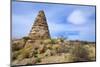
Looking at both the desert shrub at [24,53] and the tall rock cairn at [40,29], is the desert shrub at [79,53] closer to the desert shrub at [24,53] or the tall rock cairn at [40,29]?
the tall rock cairn at [40,29]

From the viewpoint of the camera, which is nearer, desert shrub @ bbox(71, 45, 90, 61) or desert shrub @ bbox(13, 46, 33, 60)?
desert shrub @ bbox(13, 46, 33, 60)

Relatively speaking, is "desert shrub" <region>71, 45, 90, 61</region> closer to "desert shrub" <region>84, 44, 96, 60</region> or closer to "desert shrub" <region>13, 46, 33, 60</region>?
"desert shrub" <region>84, 44, 96, 60</region>

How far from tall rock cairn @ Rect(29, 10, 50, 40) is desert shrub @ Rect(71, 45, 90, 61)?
429 millimetres

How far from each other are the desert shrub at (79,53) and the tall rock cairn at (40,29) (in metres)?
0.43

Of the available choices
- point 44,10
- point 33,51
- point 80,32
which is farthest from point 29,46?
point 80,32

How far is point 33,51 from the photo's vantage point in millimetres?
2637

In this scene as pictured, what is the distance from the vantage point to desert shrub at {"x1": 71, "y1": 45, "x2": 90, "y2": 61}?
9.33 feet

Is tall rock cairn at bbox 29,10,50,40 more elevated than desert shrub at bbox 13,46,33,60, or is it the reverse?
tall rock cairn at bbox 29,10,50,40

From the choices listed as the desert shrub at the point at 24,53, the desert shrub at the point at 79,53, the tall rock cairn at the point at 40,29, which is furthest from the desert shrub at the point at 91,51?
the desert shrub at the point at 24,53

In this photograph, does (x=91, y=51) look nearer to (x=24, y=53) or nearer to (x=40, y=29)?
(x=40, y=29)

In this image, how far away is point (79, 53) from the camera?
287cm

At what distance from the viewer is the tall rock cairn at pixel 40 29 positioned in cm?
265

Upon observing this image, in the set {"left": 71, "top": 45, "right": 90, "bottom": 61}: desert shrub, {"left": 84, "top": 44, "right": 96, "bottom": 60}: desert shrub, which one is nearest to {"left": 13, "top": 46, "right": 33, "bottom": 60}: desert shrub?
{"left": 71, "top": 45, "right": 90, "bottom": 61}: desert shrub

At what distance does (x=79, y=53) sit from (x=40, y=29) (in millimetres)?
647
